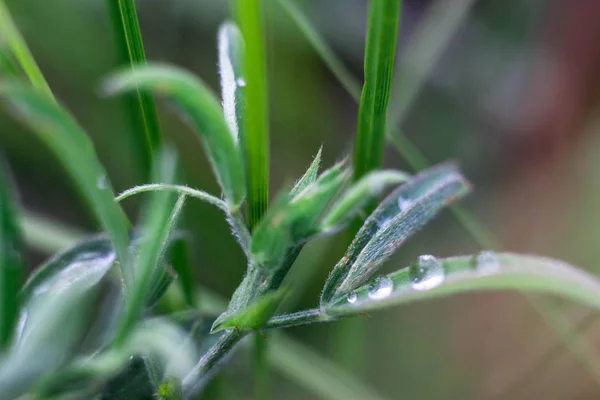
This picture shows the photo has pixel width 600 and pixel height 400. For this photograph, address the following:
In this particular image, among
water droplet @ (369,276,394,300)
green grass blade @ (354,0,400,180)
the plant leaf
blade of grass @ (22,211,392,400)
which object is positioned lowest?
water droplet @ (369,276,394,300)

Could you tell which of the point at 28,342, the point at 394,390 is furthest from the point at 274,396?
the point at 28,342

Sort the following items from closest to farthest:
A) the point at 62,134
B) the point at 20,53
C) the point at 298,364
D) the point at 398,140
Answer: the point at 62,134, the point at 20,53, the point at 398,140, the point at 298,364

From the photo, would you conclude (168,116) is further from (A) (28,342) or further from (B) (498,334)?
(A) (28,342)

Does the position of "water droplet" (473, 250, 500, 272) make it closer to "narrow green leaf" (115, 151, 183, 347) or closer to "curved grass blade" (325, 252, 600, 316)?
"curved grass blade" (325, 252, 600, 316)

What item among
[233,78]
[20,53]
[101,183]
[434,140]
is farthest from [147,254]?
[434,140]

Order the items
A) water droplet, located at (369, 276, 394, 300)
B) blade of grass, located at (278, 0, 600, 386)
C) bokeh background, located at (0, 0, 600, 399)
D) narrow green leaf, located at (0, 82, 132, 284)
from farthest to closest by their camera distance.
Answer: bokeh background, located at (0, 0, 600, 399), blade of grass, located at (278, 0, 600, 386), water droplet, located at (369, 276, 394, 300), narrow green leaf, located at (0, 82, 132, 284)

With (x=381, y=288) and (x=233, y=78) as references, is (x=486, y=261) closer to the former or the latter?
(x=381, y=288)

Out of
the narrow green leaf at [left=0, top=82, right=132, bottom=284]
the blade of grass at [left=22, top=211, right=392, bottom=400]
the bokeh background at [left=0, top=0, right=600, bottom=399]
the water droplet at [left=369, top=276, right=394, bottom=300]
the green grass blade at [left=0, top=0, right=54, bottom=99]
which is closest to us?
the narrow green leaf at [left=0, top=82, right=132, bottom=284]

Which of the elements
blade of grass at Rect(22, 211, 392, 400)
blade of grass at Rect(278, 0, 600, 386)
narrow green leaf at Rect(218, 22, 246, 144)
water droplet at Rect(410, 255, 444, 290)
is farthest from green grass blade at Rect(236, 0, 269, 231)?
blade of grass at Rect(22, 211, 392, 400)
